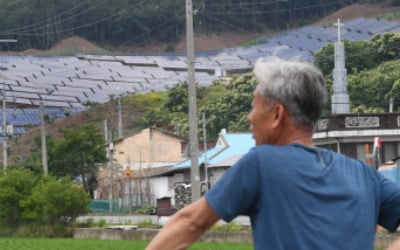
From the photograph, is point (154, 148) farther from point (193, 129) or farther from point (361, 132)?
point (193, 129)

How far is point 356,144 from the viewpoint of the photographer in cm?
4650

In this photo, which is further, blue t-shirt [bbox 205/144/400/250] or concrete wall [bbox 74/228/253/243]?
concrete wall [bbox 74/228/253/243]

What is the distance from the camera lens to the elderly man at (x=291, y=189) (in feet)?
13.0

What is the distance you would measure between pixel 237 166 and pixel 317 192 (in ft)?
0.91

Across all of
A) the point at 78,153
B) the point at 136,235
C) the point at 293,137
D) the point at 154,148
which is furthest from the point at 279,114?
the point at 154,148

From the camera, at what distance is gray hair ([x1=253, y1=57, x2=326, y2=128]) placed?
13.6 ft

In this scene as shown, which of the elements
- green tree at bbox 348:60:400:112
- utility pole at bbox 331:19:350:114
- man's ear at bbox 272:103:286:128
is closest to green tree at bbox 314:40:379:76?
green tree at bbox 348:60:400:112

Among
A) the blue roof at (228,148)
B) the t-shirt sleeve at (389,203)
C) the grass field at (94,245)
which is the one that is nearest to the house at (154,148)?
the blue roof at (228,148)

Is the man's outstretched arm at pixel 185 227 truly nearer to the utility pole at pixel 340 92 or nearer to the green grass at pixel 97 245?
the green grass at pixel 97 245

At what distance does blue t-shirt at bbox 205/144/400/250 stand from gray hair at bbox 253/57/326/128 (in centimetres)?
13

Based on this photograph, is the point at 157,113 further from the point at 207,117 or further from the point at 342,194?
the point at 342,194

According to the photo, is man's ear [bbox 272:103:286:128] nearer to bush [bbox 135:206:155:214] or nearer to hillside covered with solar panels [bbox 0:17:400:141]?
bush [bbox 135:206:155:214]

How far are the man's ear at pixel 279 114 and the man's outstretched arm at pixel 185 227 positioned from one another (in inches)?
14.9

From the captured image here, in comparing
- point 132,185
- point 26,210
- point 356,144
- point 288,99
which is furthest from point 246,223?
point 288,99
